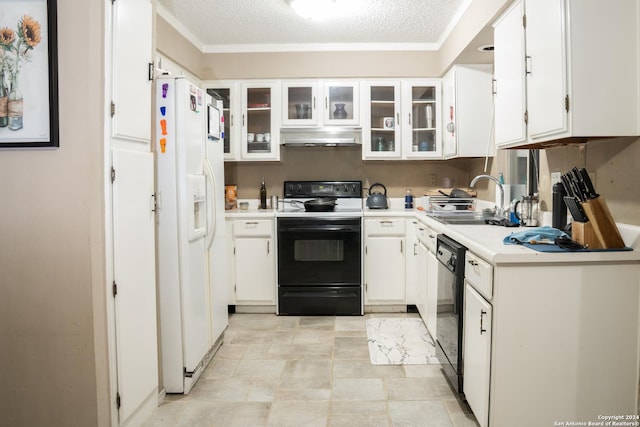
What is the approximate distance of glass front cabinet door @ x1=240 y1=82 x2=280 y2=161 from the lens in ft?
13.9

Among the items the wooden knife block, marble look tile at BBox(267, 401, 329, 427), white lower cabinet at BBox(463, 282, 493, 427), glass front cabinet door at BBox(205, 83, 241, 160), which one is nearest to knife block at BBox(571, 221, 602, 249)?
the wooden knife block

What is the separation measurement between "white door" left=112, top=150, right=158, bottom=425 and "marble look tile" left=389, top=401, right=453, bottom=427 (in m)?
1.28

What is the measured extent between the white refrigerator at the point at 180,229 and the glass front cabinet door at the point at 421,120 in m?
2.10

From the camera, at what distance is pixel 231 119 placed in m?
4.24

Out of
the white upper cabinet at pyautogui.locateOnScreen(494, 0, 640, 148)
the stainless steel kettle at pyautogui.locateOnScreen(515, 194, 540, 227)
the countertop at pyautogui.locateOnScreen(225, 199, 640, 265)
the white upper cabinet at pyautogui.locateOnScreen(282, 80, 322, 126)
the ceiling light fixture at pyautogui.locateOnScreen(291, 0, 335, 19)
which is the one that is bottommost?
the countertop at pyautogui.locateOnScreen(225, 199, 640, 265)

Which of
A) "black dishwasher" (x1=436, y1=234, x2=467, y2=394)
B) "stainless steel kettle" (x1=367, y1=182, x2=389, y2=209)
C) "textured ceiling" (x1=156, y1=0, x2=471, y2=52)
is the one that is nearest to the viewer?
"black dishwasher" (x1=436, y1=234, x2=467, y2=394)

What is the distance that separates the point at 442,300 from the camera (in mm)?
2688

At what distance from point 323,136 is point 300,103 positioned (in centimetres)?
42

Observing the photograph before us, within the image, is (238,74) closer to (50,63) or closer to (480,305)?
(50,63)

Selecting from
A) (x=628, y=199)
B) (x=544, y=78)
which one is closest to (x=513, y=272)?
(x=628, y=199)

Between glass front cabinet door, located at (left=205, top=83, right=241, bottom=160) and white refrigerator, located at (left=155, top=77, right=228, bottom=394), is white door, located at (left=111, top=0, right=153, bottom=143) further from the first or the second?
glass front cabinet door, located at (left=205, top=83, right=241, bottom=160)

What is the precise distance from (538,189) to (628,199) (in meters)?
0.87

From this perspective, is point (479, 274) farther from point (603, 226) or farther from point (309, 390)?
point (309, 390)

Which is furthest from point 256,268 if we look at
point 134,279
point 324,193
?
point 134,279
